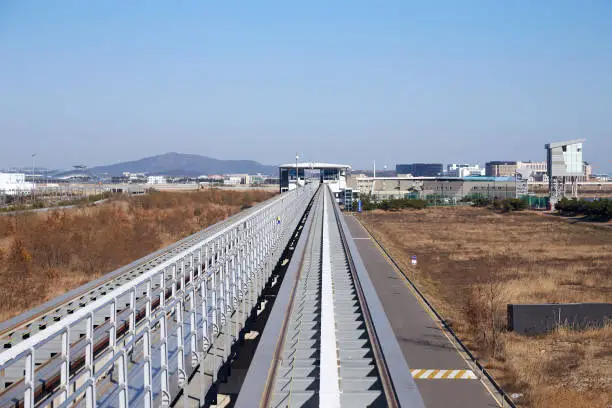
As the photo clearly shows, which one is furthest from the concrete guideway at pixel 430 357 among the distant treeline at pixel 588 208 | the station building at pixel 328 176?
the station building at pixel 328 176

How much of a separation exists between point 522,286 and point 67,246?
16028mm

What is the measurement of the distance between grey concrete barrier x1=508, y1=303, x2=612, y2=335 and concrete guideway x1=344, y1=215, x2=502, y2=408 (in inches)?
72.9

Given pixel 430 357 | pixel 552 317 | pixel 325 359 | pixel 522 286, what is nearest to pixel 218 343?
pixel 325 359

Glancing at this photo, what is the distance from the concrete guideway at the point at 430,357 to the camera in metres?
8.63

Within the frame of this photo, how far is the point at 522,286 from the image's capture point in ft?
61.6

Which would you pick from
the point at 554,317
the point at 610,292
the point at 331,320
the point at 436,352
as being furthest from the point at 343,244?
the point at 610,292

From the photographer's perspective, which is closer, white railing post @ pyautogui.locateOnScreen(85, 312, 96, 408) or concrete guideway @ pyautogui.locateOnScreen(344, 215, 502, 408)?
white railing post @ pyautogui.locateOnScreen(85, 312, 96, 408)

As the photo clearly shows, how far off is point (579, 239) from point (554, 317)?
2322 cm

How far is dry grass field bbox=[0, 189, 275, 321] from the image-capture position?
51.8ft

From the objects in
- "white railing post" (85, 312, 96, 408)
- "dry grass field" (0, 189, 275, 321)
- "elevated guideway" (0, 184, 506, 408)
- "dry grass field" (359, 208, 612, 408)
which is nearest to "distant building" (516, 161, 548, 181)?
"dry grass field" (359, 208, 612, 408)

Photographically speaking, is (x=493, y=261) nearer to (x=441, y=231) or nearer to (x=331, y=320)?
(x=441, y=231)

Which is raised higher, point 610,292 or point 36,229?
point 36,229

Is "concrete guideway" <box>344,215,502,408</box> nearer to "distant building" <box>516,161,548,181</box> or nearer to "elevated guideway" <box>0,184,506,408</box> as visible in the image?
"elevated guideway" <box>0,184,506,408</box>

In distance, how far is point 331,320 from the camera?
5.97 m
